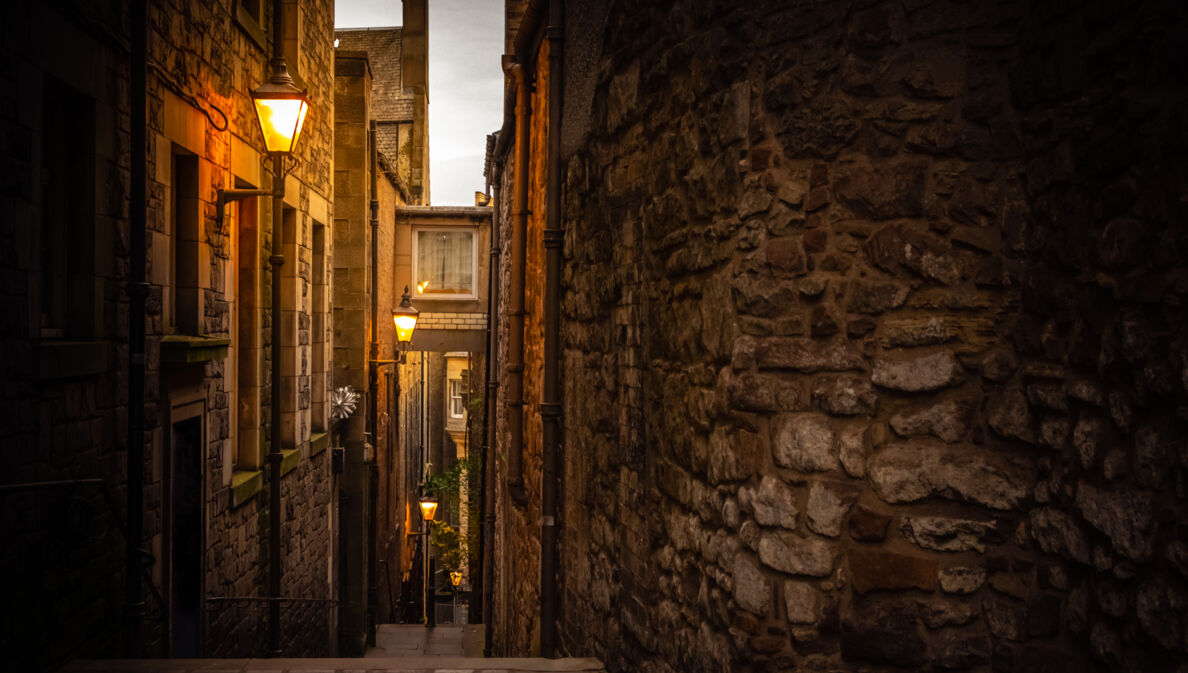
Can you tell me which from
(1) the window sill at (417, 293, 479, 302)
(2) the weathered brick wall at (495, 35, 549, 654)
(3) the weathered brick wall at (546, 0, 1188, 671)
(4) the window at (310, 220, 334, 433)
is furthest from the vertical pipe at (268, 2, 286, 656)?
(1) the window sill at (417, 293, 479, 302)

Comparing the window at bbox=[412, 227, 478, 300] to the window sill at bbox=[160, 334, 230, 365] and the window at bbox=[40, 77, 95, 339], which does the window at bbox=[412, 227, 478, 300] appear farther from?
the window at bbox=[40, 77, 95, 339]

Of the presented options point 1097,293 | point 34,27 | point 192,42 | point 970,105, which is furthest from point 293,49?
point 1097,293

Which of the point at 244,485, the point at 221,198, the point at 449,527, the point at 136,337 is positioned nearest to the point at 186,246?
the point at 221,198

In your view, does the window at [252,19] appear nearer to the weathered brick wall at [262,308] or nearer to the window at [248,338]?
the weathered brick wall at [262,308]

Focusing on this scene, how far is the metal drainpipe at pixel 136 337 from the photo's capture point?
16.1 ft

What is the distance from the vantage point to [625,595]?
14.7 feet

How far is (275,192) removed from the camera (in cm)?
702

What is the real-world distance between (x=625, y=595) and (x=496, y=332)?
7682mm

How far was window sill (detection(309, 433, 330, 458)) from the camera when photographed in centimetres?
1069

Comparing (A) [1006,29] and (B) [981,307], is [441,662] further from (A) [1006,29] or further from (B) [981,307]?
(A) [1006,29]

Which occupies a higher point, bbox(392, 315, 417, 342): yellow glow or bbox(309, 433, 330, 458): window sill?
Result: bbox(392, 315, 417, 342): yellow glow

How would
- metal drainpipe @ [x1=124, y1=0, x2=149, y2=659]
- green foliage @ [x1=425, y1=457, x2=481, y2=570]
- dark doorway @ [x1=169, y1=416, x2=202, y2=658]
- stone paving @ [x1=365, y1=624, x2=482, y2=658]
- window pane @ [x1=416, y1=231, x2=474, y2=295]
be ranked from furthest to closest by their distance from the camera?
green foliage @ [x1=425, y1=457, x2=481, y2=570], window pane @ [x1=416, y1=231, x2=474, y2=295], stone paving @ [x1=365, y1=624, x2=482, y2=658], dark doorway @ [x1=169, y1=416, x2=202, y2=658], metal drainpipe @ [x1=124, y1=0, x2=149, y2=659]

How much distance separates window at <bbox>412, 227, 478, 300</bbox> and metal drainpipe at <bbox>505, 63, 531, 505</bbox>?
35.6 ft

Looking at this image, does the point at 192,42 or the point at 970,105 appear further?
the point at 192,42
